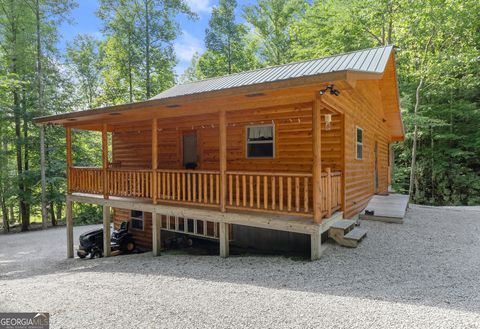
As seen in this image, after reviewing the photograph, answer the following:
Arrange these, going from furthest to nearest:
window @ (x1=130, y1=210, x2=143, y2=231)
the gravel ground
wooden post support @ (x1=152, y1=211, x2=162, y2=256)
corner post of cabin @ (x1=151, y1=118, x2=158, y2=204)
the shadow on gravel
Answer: window @ (x1=130, y1=210, x2=143, y2=231)
wooden post support @ (x1=152, y1=211, x2=162, y2=256)
corner post of cabin @ (x1=151, y1=118, x2=158, y2=204)
the shadow on gravel
the gravel ground

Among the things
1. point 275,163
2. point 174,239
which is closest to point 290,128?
point 275,163

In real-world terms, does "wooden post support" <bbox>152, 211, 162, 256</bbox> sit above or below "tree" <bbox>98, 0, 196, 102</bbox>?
below

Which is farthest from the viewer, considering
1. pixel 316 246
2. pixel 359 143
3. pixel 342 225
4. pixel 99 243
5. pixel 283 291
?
pixel 99 243

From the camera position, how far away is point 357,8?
17.8 meters

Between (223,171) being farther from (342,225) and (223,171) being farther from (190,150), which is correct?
(190,150)

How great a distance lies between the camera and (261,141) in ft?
24.0

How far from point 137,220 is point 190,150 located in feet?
11.4

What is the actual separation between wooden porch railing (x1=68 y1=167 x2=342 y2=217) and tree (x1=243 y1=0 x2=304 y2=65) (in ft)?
53.4

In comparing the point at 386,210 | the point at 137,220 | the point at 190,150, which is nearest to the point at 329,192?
the point at 386,210

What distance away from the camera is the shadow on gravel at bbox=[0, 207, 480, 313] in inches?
143

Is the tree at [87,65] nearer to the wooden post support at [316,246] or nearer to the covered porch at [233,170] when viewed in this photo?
the covered porch at [233,170]

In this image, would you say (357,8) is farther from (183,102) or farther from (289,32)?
(183,102)

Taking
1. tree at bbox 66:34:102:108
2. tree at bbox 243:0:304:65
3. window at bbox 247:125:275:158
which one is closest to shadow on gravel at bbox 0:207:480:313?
window at bbox 247:125:275:158

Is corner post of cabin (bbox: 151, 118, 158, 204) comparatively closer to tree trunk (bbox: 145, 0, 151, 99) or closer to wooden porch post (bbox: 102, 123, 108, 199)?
wooden porch post (bbox: 102, 123, 108, 199)
